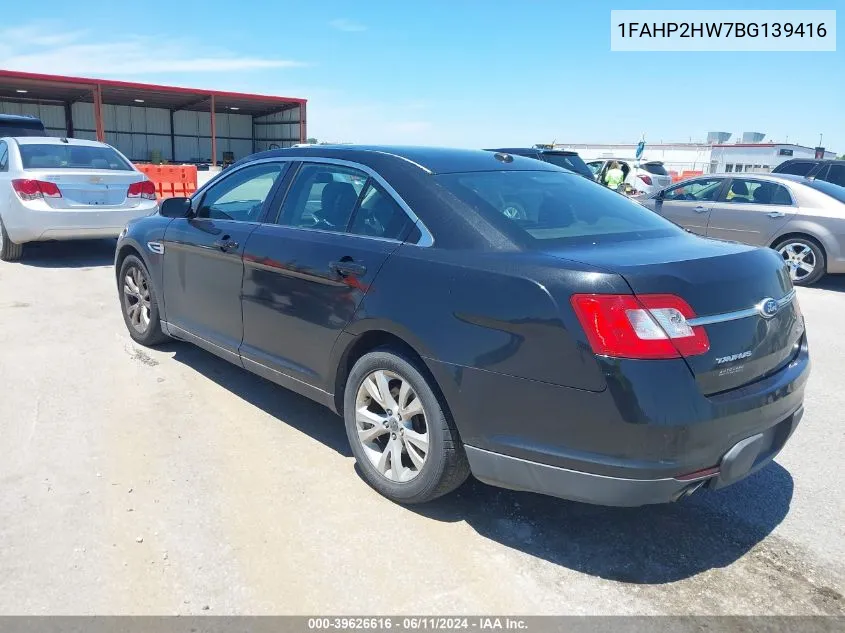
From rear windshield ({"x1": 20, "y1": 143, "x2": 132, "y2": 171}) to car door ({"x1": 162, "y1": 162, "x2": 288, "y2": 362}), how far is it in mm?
5111

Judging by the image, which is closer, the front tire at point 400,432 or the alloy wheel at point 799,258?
the front tire at point 400,432

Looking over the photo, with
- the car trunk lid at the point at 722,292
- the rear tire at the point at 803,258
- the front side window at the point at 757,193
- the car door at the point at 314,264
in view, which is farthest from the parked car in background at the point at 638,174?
the car trunk lid at the point at 722,292

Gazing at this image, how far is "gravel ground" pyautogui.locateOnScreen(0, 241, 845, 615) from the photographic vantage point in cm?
262

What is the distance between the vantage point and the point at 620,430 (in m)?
2.48

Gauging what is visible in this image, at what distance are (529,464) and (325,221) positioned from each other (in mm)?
1765

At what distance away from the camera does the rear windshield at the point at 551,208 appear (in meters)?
3.07

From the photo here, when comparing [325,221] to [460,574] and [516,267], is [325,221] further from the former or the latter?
[460,574]

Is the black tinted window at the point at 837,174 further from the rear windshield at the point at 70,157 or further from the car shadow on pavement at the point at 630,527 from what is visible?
the rear windshield at the point at 70,157

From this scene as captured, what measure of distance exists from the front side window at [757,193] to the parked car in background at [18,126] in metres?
13.5

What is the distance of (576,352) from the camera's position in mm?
2516

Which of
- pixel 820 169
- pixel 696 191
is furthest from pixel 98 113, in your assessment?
pixel 820 169

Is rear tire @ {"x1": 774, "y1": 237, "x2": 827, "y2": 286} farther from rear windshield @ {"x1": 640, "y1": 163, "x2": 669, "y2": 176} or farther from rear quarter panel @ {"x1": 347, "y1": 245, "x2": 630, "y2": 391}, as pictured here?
rear windshield @ {"x1": 640, "y1": 163, "x2": 669, "y2": 176}

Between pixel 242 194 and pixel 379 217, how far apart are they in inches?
58.1

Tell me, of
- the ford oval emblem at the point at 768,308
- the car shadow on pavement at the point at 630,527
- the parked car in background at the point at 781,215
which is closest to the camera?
the ford oval emblem at the point at 768,308
